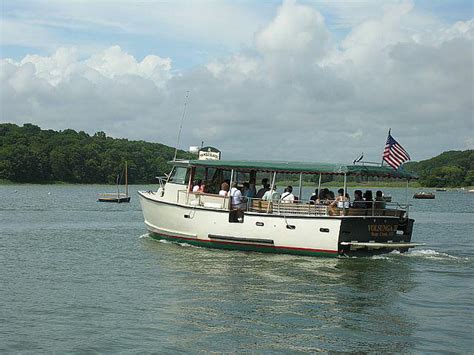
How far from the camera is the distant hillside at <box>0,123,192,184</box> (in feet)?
480

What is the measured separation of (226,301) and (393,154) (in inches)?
379

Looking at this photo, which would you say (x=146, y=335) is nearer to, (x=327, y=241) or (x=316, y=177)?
(x=327, y=241)

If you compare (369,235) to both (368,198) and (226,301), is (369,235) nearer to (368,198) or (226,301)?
(368,198)

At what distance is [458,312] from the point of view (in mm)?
17312

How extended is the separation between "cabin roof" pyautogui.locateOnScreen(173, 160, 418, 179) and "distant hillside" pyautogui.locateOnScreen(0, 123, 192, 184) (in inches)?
4304

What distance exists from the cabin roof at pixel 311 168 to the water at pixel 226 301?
9.55 ft

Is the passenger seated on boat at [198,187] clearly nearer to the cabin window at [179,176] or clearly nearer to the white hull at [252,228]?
the cabin window at [179,176]

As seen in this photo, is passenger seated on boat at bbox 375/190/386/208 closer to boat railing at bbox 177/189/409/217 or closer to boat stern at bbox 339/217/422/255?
boat railing at bbox 177/189/409/217

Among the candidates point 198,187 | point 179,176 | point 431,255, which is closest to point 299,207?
point 198,187

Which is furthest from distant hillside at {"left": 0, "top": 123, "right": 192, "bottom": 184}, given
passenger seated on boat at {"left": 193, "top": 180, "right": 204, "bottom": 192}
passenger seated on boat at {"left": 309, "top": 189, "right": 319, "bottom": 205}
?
passenger seated on boat at {"left": 309, "top": 189, "right": 319, "bottom": 205}

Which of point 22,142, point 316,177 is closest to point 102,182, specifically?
point 22,142

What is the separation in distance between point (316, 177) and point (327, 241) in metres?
3.41

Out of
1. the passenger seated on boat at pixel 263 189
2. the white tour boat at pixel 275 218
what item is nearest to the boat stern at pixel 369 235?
the white tour boat at pixel 275 218

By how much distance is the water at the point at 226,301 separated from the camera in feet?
47.5
